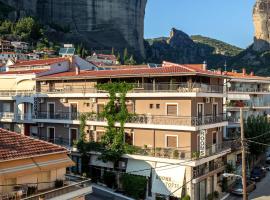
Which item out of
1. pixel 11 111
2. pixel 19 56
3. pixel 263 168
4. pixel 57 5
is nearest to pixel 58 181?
pixel 11 111

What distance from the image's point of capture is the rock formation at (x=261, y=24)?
Answer: 16243 cm

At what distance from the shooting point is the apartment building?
111 feet

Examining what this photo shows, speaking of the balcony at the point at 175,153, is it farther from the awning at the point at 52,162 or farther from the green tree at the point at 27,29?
the green tree at the point at 27,29

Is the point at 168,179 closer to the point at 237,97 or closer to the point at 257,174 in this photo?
the point at 257,174

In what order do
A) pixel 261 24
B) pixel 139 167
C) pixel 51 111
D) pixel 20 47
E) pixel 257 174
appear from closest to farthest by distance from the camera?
pixel 139 167 → pixel 51 111 → pixel 257 174 → pixel 20 47 → pixel 261 24

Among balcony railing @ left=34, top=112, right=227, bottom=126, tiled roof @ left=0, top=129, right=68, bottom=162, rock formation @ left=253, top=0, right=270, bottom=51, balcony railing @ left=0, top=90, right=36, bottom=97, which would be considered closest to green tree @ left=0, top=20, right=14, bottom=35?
balcony railing @ left=0, top=90, right=36, bottom=97

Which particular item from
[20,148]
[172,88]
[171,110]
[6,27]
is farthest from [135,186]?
[6,27]

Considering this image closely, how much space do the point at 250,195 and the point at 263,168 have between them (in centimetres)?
1093

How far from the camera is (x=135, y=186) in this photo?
Answer: 35.0 metres

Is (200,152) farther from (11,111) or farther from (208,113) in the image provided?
(11,111)

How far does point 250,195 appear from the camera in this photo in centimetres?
3850

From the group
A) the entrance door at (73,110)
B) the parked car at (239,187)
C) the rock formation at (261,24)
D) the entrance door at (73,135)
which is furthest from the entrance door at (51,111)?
the rock formation at (261,24)

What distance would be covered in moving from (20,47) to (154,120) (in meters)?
84.5

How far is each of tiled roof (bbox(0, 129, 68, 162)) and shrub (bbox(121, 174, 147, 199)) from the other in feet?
45.4
